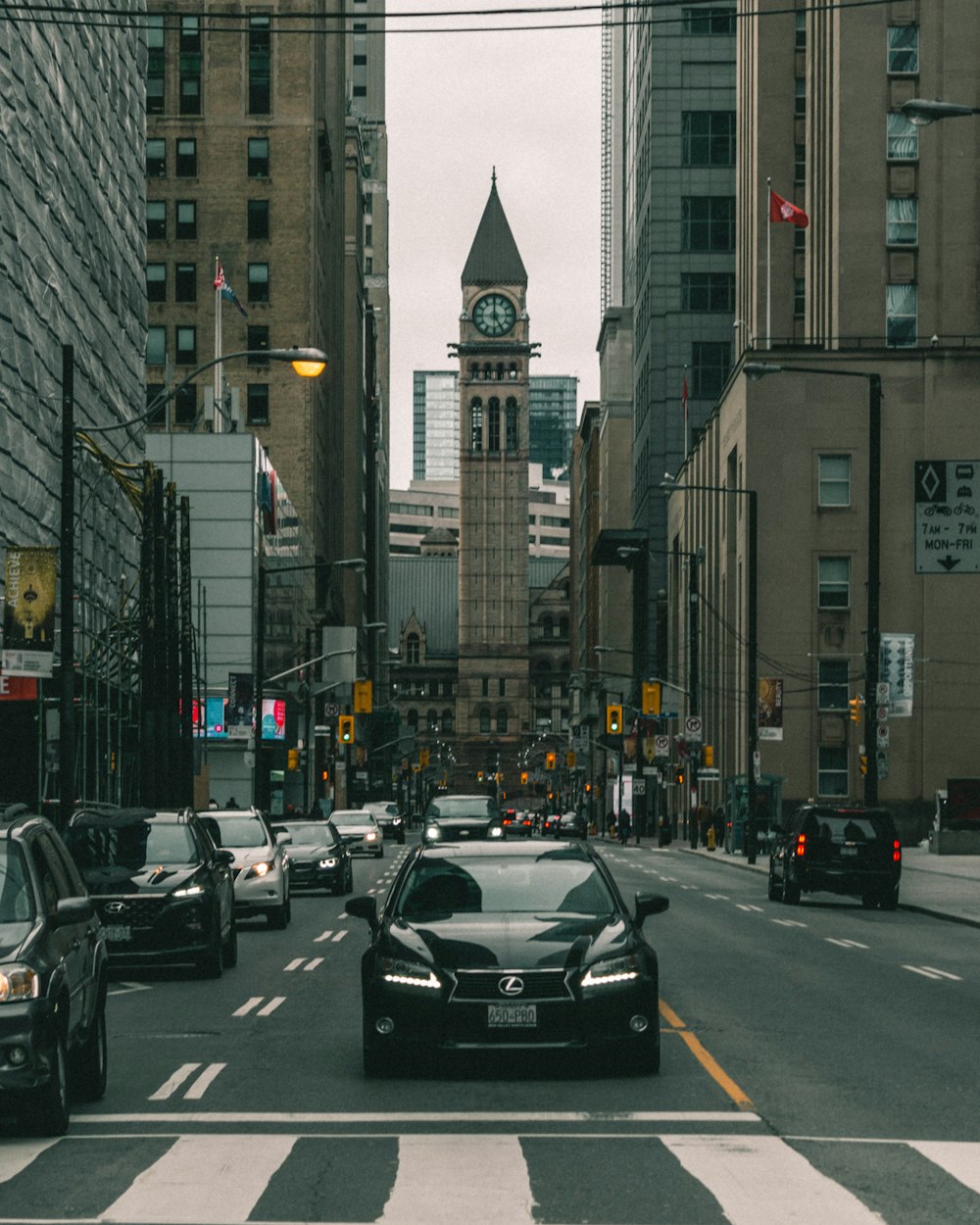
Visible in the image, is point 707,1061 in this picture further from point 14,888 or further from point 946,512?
point 946,512

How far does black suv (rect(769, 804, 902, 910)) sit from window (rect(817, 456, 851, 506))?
40952 mm

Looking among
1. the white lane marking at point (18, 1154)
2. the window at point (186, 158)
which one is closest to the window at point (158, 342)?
the window at point (186, 158)

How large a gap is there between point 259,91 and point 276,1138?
306ft

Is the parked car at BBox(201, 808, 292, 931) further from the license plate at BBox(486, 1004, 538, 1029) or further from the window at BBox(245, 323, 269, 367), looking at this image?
the window at BBox(245, 323, 269, 367)

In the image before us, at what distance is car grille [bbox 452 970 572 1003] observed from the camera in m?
12.4

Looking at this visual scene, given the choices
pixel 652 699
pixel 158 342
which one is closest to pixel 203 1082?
pixel 652 699

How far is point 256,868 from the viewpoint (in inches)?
1136

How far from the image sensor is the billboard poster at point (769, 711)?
5753cm

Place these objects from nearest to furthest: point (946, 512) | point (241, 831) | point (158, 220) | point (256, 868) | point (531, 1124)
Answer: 1. point (531, 1124)
2. point (946, 512)
3. point (256, 868)
4. point (241, 831)
5. point (158, 220)

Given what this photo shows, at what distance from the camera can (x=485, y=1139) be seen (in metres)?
10.6

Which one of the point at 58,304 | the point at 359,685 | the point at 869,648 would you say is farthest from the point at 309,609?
the point at 869,648

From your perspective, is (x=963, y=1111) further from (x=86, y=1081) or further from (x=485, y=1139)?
(x=86, y=1081)

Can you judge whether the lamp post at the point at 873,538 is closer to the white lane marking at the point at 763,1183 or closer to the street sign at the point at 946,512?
the street sign at the point at 946,512

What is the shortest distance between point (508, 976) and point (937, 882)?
3307 cm
